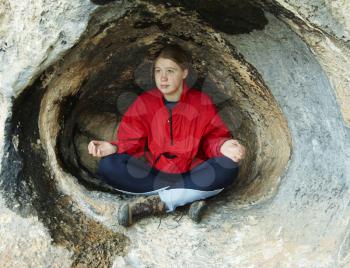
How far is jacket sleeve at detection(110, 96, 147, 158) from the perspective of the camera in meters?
2.55

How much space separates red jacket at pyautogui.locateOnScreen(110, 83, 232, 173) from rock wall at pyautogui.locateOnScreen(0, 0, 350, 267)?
211mm

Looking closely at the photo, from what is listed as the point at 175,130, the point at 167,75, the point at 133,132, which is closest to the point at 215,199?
the point at 175,130

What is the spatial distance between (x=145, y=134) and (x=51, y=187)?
488 millimetres

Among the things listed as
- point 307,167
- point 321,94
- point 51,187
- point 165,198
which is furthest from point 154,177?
point 321,94

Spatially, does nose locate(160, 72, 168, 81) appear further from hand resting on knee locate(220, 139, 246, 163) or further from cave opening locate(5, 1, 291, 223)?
hand resting on knee locate(220, 139, 246, 163)

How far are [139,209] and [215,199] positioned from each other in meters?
0.39

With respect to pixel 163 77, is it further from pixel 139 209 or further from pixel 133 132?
pixel 139 209

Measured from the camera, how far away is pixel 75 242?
227cm

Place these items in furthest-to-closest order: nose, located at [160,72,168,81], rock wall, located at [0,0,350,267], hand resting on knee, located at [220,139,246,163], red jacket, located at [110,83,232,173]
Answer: red jacket, located at [110,83,232,173] → nose, located at [160,72,168,81] → hand resting on knee, located at [220,139,246,163] → rock wall, located at [0,0,350,267]

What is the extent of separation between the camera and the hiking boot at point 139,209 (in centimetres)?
234

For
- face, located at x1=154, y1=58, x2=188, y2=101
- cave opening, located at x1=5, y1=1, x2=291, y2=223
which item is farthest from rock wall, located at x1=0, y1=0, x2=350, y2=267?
face, located at x1=154, y1=58, x2=188, y2=101

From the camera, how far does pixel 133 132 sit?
2.56 metres

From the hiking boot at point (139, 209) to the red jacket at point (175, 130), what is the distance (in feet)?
0.68

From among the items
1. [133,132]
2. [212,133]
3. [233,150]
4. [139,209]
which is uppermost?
[233,150]
